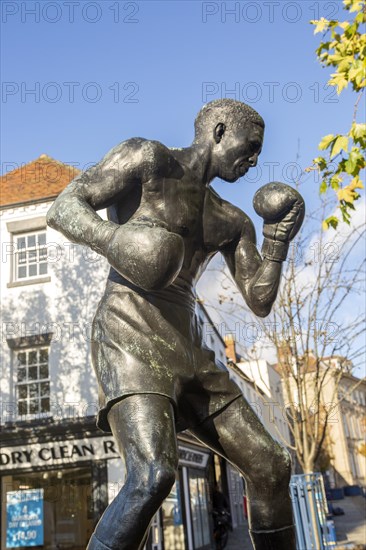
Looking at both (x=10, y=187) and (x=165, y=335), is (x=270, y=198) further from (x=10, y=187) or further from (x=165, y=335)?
(x=10, y=187)

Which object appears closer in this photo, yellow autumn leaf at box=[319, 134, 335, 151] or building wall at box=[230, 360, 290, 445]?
yellow autumn leaf at box=[319, 134, 335, 151]

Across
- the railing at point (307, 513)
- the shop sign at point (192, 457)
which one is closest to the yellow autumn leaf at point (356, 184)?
the railing at point (307, 513)

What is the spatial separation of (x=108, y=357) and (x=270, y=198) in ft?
3.14

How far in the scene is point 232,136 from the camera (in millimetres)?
2688

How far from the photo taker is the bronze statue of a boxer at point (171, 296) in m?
2.04

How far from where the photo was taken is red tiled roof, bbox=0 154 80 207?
17422 millimetres

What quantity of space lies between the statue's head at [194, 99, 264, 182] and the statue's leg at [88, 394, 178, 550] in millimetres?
1071

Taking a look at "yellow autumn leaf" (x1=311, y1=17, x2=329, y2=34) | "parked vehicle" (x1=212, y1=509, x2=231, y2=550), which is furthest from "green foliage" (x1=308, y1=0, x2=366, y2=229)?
"parked vehicle" (x1=212, y1=509, x2=231, y2=550)

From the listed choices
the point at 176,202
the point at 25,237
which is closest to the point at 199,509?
the point at 25,237

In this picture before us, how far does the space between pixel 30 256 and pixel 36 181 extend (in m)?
2.56

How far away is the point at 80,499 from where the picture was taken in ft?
49.7

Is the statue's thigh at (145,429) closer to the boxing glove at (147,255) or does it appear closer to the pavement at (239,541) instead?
the boxing glove at (147,255)

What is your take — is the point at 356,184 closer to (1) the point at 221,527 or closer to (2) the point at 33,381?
(2) the point at 33,381

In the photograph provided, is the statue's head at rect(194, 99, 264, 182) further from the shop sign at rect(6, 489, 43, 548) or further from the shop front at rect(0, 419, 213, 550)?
the shop sign at rect(6, 489, 43, 548)
